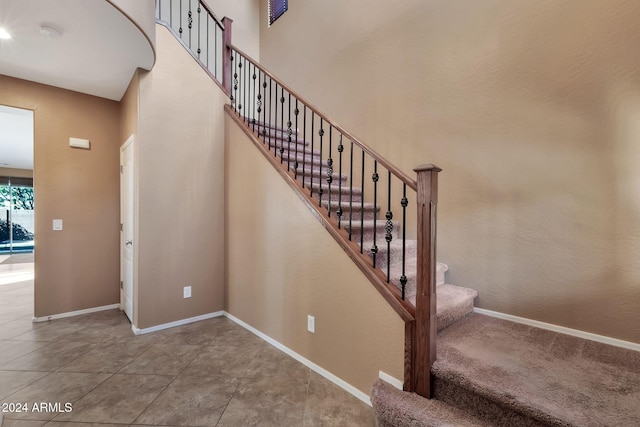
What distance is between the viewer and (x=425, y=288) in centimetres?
167

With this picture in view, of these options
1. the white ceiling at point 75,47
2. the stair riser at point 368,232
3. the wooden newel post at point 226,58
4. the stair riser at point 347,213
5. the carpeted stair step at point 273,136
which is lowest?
the stair riser at point 368,232

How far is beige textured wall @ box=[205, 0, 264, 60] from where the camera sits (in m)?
4.87

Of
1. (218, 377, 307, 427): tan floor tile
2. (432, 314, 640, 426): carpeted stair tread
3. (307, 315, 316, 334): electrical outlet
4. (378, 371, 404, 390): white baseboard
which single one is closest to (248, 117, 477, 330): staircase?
(432, 314, 640, 426): carpeted stair tread

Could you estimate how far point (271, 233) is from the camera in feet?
9.20

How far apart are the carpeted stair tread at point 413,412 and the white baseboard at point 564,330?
1.14 meters

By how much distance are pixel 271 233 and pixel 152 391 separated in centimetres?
149

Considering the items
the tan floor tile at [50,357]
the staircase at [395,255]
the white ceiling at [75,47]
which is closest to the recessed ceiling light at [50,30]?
the white ceiling at [75,47]

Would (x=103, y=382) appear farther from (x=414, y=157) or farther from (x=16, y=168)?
(x=16, y=168)

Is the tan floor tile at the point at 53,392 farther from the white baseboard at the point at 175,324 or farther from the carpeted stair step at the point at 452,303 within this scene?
the carpeted stair step at the point at 452,303

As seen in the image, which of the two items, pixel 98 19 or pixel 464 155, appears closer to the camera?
pixel 98 19

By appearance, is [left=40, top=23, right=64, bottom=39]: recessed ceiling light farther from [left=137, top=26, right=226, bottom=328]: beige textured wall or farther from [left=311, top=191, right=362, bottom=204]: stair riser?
[left=311, top=191, right=362, bottom=204]: stair riser

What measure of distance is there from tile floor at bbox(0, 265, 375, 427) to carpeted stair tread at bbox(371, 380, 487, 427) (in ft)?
0.70

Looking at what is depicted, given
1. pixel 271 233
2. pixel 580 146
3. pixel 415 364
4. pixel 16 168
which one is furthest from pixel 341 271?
pixel 16 168

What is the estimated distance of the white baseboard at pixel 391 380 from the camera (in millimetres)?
1744
